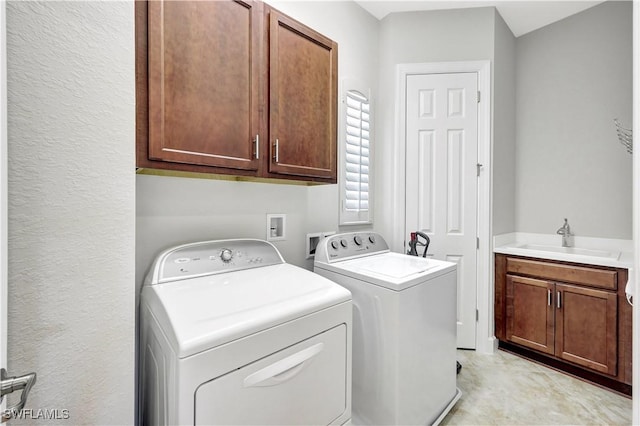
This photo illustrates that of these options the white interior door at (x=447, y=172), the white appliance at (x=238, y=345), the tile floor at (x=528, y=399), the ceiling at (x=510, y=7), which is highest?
the ceiling at (x=510, y=7)

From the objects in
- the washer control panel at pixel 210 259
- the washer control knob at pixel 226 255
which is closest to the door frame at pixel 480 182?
the washer control panel at pixel 210 259

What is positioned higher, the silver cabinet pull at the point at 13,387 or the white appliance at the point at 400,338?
the silver cabinet pull at the point at 13,387

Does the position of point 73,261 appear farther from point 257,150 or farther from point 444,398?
point 444,398

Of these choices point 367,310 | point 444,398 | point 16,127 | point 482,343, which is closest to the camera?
point 16,127

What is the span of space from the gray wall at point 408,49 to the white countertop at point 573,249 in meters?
0.95

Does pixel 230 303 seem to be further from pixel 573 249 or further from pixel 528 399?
pixel 573 249

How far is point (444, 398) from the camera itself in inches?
68.6

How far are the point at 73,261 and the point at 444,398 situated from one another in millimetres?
1876

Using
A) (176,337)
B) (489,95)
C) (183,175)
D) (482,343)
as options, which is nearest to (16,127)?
(176,337)

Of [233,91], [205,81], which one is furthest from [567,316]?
[205,81]

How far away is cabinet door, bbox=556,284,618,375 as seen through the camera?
2.00 m

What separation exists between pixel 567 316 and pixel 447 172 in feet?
4.31

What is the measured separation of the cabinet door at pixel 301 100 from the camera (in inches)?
57.1

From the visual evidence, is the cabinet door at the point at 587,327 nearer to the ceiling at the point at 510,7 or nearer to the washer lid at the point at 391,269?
the washer lid at the point at 391,269
